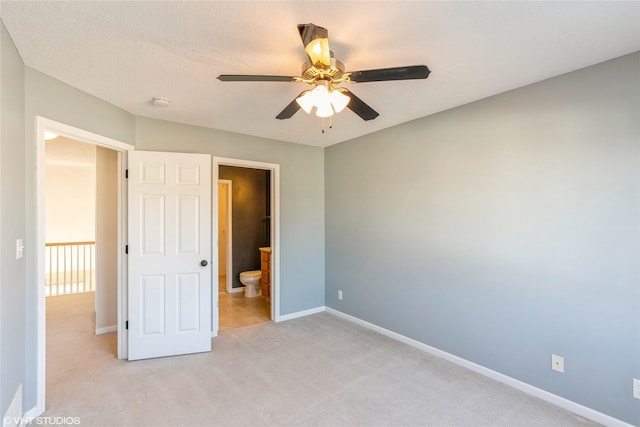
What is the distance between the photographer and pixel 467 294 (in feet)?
9.28

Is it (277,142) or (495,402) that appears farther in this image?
(277,142)

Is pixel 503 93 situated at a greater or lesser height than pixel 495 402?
greater

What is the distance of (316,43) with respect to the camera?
4.82ft

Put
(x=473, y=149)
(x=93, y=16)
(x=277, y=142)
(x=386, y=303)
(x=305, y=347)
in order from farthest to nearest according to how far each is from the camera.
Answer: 1. (x=277, y=142)
2. (x=386, y=303)
3. (x=305, y=347)
4. (x=473, y=149)
5. (x=93, y=16)

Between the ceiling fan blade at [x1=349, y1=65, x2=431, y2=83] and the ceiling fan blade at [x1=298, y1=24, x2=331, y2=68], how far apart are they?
0.18 metres

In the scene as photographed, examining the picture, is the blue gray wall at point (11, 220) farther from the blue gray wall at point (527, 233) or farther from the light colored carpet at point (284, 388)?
the blue gray wall at point (527, 233)

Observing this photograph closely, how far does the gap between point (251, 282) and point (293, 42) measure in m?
4.18

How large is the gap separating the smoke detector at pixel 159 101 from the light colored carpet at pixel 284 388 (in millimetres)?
2445

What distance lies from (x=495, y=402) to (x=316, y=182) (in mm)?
3203

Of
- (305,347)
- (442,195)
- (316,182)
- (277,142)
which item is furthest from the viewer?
(316,182)

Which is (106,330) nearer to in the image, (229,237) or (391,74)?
(229,237)

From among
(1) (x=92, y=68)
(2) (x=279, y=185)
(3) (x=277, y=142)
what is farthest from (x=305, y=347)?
(1) (x=92, y=68)

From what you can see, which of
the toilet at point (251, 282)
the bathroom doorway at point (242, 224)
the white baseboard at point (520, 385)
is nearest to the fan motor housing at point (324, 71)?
the white baseboard at point (520, 385)

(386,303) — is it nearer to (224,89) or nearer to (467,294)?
(467,294)
